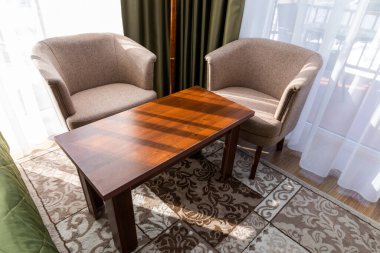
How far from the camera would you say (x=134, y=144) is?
1.24m

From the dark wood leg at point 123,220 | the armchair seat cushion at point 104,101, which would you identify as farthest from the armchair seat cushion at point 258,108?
the dark wood leg at point 123,220

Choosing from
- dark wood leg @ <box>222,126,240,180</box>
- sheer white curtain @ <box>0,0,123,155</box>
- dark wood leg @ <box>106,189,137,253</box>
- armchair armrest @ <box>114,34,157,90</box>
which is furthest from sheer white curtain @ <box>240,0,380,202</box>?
dark wood leg @ <box>106,189,137,253</box>

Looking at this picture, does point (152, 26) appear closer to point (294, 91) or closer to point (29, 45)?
point (29, 45)

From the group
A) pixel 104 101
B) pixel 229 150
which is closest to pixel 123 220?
pixel 229 150

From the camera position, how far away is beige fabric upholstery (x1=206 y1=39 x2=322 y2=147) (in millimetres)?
1589

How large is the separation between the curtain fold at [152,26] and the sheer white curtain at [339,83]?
0.77 metres

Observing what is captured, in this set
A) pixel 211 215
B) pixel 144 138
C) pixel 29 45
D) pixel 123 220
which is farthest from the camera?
pixel 29 45

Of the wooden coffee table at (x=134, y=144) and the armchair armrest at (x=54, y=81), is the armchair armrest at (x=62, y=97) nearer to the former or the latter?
the armchair armrest at (x=54, y=81)

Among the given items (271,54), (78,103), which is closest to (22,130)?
(78,103)

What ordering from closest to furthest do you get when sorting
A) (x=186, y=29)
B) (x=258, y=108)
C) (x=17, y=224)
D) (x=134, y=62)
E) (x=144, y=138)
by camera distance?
(x=17, y=224) → (x=144, y=138) → (x=258, y=108) → (x=134, y=62) → (x=186, y=29)

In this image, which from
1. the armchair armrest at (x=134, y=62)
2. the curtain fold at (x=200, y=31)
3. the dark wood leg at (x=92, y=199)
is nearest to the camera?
the dark wood leg at (x=92, y=199)

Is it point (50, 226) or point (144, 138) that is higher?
point (144, 138)

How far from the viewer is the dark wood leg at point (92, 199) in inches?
52.8

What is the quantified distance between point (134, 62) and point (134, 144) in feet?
3.18
